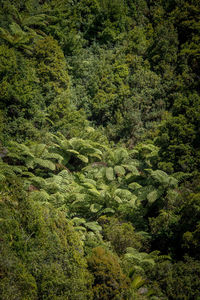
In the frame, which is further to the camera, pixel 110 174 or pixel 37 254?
pixel 110 174

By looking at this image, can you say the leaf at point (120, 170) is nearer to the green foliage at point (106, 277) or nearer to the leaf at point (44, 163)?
the leaf at point (44, 163)

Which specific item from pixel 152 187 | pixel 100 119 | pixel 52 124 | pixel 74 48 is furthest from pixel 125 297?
pixel 74 48

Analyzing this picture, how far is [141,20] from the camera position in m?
22.9

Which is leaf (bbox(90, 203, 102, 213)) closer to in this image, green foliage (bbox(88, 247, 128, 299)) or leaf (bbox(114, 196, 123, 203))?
leaf (bbox(114, 196, 123, 203))

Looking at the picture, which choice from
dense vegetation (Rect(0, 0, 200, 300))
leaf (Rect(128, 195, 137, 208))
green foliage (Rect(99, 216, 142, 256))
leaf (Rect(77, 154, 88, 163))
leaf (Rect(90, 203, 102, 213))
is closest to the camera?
dense vegetation (Rect(0, 0, 200, 300))

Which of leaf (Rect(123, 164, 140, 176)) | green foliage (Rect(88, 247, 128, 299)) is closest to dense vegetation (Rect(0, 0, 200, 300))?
green foliage (Rect(88, 247, 128, 299))

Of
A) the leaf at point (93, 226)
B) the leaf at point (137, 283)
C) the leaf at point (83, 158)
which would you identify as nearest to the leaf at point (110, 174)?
the leaf at point (83, 158)

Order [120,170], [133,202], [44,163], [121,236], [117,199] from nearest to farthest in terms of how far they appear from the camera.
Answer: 1. [121,236]
2. [117,199]
3. [133,202]
4. [44,163]
5. [120,170]

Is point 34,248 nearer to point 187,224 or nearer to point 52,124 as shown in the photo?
point 187,224

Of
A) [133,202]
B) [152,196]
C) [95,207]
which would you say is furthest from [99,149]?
[152,196]

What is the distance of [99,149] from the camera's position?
16.8 metres

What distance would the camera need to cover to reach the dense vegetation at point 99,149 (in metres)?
8.02

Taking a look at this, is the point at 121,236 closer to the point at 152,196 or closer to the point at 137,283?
the point at 137,283

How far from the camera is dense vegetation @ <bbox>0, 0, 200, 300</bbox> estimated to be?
8.02m
